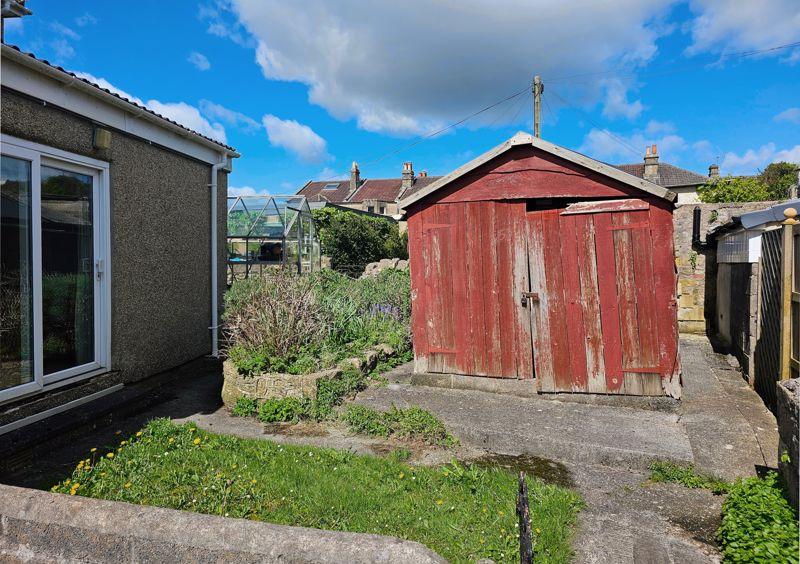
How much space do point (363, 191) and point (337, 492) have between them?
40481mm

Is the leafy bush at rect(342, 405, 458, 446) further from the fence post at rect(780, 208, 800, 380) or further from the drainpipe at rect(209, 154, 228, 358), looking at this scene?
the drainpipe at rect(209, 154, 228, 358)

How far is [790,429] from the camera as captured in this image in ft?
10.5

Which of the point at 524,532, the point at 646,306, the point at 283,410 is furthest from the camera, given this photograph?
the point at 646,306

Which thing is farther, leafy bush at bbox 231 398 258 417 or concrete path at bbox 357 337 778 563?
leafy bush at bbox 231 398 258 417

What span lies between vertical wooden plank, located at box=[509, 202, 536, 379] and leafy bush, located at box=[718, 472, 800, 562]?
2746mm

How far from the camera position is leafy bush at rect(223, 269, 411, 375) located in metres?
6.22

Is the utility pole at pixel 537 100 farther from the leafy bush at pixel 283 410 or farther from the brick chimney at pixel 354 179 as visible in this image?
the brick chimney at pixel 354 179

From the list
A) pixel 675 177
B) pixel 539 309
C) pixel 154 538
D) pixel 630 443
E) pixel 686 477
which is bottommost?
pixel 686 477

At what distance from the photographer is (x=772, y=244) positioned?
6.37 m

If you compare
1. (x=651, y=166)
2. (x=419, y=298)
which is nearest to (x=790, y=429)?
(x=419, y=298)

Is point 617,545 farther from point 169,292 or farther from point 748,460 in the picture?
point 169,292

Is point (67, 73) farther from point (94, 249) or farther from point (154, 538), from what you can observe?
point (154, 538)

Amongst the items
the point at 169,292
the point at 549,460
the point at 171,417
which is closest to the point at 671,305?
the point at 549,460

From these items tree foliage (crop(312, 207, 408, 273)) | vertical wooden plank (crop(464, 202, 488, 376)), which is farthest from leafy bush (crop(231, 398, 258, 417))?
tree foliage (crop(312, 207, 408, 273))
